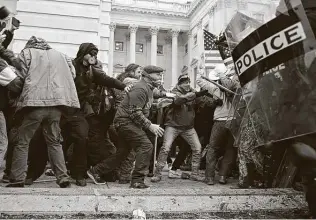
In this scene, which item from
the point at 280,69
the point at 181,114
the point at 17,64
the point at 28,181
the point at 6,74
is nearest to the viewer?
the point at 280,69

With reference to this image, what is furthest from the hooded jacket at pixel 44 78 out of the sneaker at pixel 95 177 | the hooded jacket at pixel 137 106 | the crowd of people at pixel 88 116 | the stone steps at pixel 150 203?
the sneaker at pixel 95 177

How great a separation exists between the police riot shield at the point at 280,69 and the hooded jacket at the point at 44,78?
2.31 meters

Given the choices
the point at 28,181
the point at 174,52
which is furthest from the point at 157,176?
the point at 174,52

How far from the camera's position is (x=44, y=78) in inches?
182

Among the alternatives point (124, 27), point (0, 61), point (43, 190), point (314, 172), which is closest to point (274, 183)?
point (314, 172)

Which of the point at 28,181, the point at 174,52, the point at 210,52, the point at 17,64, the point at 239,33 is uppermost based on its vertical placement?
the point at 174,52

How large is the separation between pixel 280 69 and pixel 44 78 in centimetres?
292

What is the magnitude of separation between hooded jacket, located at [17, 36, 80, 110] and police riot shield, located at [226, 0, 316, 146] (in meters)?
2.31

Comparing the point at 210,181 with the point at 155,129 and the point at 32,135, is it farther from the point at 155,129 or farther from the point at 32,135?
the point at 32,135

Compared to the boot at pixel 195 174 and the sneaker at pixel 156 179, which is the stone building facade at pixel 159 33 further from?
the sneaker at pixel 156 179

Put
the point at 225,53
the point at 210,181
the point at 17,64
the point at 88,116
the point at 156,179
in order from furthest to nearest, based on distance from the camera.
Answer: the point at 225,53
the point at 156,179
the point at 210,181
the point at 88,116
the point at 17,64

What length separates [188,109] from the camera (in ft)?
20.9

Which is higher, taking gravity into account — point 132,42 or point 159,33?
point 159,33

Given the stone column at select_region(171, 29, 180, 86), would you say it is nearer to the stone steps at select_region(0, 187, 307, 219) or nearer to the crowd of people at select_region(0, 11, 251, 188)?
the crowd of people at select_region(0, 11, 251, 188)
